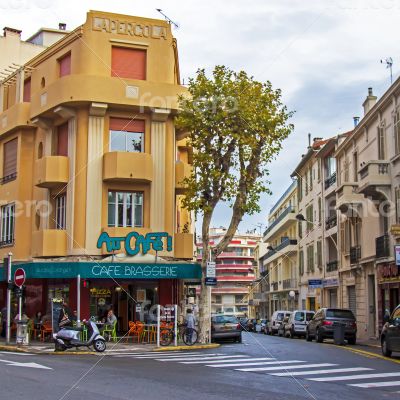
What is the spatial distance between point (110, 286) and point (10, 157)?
9731mm

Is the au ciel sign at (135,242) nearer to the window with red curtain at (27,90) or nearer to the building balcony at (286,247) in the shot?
the window with red curtain at (27,90)

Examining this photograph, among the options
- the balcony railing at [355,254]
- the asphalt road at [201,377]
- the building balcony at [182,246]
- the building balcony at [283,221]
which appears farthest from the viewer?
the building balcony at [283,221]

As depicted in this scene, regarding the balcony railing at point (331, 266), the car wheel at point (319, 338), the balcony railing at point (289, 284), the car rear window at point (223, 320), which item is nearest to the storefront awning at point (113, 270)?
the car rear window at point (223, 320)

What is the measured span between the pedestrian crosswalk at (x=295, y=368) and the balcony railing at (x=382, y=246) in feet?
45.8

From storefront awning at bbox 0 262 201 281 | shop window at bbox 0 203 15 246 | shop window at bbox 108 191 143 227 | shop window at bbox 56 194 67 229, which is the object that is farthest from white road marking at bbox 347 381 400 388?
shop window at bbox 0 203 15 246

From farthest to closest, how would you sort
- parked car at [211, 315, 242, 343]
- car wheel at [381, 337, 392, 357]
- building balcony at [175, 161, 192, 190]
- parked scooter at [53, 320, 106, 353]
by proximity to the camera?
building balcony at [175, 161, 192, 190] < parked car at [211, 315, 242, 343] < parked scooter at [53, 320, 106, 353] < car wheel at [381, 337, 392, 357]

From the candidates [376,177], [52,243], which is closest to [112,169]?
[52,243]

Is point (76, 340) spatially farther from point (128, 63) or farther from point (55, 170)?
point (128, 63)

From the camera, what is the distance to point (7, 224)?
33688 mm

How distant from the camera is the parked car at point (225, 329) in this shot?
29.0 metres

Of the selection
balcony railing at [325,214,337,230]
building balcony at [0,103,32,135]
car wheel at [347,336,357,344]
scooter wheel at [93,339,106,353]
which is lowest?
car wheel at [347,336,357,344]

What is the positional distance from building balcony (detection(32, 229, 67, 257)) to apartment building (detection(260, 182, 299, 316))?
113ft

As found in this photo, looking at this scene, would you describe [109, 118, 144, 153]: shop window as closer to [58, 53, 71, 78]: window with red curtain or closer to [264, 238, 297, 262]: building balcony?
[58, 53, 71, 78]: window with red curtain

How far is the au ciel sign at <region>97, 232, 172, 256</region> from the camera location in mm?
27938
